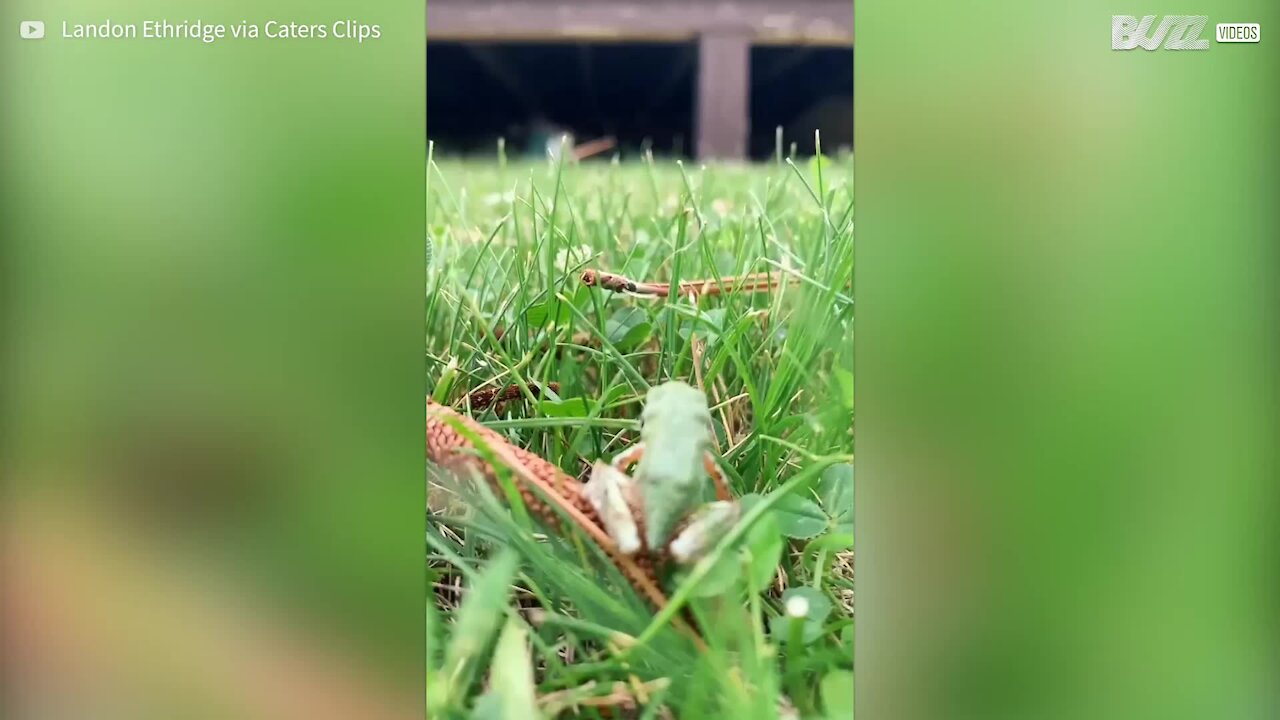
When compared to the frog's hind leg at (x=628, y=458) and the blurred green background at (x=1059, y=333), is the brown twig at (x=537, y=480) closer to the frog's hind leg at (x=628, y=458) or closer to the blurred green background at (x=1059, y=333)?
the frog's hind leg at (x=628, y=458)

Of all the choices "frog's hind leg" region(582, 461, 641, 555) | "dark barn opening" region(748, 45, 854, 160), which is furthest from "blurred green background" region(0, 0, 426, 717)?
"dark barn opening" region(748, 45, 854, 160)

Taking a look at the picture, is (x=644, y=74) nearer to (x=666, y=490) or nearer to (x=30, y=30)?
(x=666, y=490)

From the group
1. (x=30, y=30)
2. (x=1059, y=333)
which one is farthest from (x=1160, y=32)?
(x=30, y=30)

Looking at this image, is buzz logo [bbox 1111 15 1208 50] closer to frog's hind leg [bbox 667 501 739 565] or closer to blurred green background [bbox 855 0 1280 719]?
blurred green background [bbox 855 0 1280 719]

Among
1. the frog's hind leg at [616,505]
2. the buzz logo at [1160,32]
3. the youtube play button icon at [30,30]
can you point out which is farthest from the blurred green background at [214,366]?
the buzz logo at [1160,32]

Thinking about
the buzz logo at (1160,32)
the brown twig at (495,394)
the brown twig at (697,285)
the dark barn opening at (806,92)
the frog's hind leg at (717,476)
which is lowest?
the frog's hind leg at (717,476)

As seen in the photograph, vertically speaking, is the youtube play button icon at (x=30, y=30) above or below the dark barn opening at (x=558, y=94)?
above

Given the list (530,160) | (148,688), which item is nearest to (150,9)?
(530,160)
